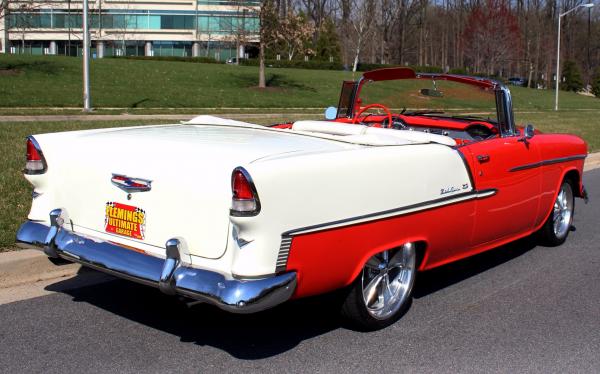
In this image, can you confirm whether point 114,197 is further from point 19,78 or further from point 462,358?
point 19,78

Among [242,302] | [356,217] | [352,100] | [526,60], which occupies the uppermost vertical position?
[526,60]

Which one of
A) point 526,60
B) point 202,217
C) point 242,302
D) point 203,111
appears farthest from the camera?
point 526,60

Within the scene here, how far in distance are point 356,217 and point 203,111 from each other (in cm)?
1814

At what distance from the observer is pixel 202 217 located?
12.2 ft

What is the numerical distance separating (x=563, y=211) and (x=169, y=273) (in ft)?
14.8

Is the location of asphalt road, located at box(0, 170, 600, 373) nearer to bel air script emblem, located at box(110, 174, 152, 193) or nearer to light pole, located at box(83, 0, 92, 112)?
bel air script emblem, located at box(110, 174, 152, 193)

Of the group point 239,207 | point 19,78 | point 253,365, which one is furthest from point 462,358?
point 19,78

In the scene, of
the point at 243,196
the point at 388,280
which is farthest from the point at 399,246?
the point at 243,196

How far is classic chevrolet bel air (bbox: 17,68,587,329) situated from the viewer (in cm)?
360

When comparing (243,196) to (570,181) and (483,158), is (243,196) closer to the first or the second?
(483,158)

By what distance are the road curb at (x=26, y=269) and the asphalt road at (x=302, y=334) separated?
0.50 feet

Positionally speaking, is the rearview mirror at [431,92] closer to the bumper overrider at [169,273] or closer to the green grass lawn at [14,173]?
A: the bumper overrider at [169,273]

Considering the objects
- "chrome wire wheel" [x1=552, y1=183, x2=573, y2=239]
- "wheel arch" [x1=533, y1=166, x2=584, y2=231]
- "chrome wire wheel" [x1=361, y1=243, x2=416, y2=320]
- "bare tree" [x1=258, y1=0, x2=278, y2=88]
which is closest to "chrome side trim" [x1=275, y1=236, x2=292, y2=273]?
"chrome wire wheel" [x1=361, y1=243, x2=416, y2=320]

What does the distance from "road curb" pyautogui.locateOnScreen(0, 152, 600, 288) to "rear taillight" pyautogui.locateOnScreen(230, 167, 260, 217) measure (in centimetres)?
242
